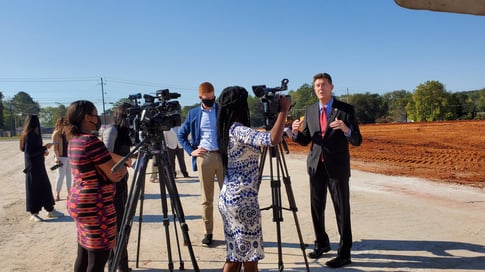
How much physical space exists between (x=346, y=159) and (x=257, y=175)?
1.82 metres

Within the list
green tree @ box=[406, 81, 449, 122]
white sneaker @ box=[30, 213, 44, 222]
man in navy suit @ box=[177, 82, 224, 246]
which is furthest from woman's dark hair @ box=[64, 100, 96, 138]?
green tree @ box=[406, 81, 449, 122]

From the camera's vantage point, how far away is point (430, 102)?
6262 cm

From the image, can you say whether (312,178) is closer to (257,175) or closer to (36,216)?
(257,175)

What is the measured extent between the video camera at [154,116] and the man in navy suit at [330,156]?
1.38 meters

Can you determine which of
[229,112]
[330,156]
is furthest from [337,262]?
[229,112]

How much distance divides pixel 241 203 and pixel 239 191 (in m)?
0.09

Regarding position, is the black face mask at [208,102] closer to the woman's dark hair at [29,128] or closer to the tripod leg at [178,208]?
the tripod leg at [178,208]

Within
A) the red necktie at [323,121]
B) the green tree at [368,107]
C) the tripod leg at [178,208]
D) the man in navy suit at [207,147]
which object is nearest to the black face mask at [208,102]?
the man in navy suit at [207,147]

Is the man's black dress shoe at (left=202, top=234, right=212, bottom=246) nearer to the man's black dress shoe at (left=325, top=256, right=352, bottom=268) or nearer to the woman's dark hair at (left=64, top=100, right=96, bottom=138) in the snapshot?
the man's black dress shoe at (left=325, top=256, right=352, bottom=268)

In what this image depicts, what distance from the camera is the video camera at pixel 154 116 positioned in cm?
327

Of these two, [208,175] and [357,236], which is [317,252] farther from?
[208,175]

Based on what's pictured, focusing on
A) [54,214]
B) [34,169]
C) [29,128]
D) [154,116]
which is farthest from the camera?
[54,214]

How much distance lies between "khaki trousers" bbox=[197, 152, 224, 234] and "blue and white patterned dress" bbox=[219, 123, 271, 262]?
2.12 m

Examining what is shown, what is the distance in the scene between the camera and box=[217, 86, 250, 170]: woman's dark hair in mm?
2865
